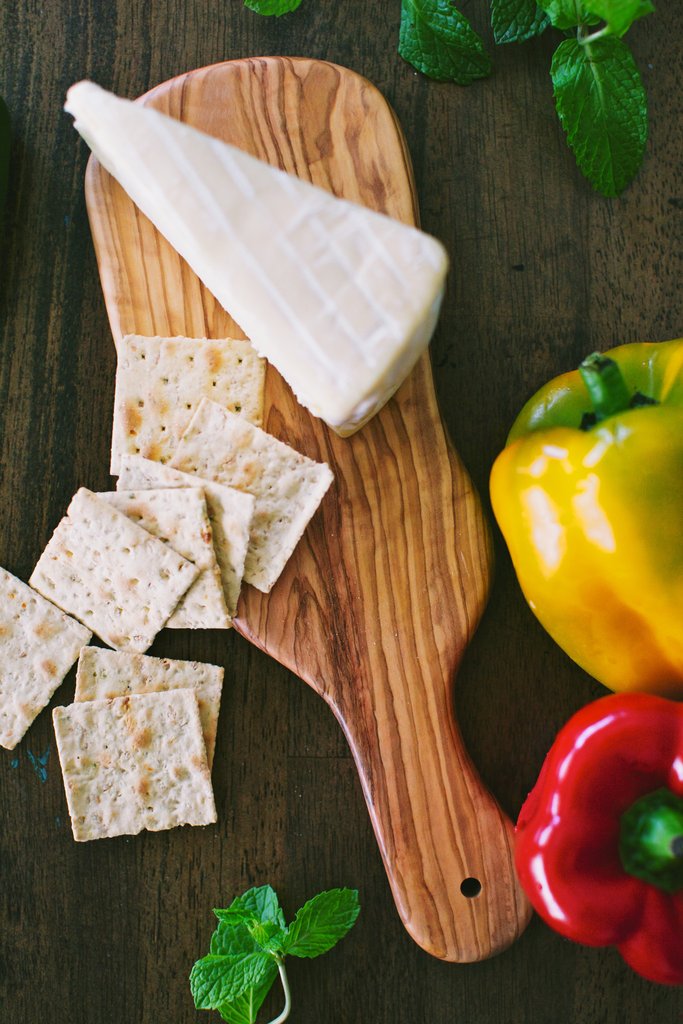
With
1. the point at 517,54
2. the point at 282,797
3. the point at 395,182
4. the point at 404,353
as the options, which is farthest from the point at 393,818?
the point at 517,54

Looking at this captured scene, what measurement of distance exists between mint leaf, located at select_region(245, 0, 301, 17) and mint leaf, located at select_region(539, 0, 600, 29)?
469mm

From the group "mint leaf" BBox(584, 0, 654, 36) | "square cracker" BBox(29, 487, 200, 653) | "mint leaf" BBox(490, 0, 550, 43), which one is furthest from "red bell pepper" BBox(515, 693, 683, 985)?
"mint leaf" BBox(490, 0, 550, 43)

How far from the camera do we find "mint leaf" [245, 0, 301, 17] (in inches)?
65.7

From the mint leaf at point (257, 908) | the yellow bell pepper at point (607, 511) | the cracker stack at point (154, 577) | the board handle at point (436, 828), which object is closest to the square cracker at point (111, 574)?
the cracker stack at point (154, 577)

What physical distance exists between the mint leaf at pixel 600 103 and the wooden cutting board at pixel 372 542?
0.32m

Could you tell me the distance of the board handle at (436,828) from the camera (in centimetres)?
159

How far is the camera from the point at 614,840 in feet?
4.74

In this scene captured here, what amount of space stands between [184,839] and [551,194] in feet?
4.78

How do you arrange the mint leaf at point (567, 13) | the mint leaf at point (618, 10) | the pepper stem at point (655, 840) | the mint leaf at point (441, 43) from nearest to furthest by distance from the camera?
the pepper stem at point (655, 840), the mint leaf at point (618, 10), the mint leaf at point (567, 13), the mint leaf at point (441, 43)

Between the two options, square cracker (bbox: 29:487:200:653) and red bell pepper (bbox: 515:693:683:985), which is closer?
red bell pepper (bbox: 515:693:683:985)

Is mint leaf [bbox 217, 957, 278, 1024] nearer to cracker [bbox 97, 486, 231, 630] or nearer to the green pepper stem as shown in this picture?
cracker [bbox 97, 486, 231, 630]

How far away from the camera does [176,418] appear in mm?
1665

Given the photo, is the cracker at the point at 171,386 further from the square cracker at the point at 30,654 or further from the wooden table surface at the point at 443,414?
the square cracker at the point at 30,654

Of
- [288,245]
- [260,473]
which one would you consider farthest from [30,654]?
[288,245]
